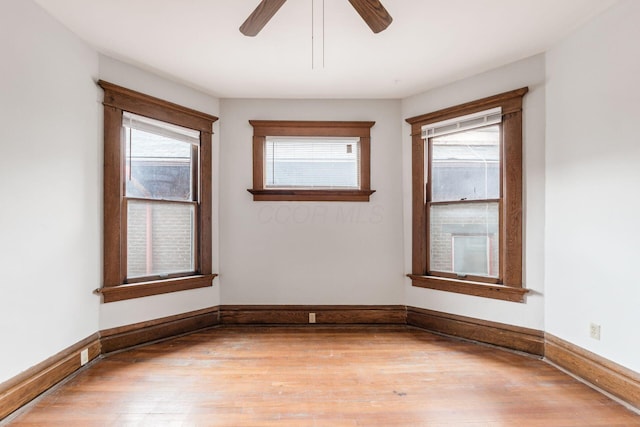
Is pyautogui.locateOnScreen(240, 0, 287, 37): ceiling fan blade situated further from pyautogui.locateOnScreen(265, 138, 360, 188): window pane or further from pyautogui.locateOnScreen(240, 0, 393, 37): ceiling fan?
pyautogui.locateOnScreen(265, 138, 360, 188): window pane

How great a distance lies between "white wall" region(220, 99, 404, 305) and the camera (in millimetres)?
3715

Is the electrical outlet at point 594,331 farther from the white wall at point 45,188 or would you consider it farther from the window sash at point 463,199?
the white wall at point 45,188

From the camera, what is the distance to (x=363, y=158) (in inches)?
147

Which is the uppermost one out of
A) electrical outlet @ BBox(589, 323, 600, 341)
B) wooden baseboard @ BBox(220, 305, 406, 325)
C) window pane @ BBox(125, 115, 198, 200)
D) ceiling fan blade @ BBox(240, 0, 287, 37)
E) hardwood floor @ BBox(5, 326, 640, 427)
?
ceiling fan blade @ BBox(240, 0, 287, 37)

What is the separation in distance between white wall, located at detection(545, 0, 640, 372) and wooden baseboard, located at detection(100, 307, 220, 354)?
3223 mm

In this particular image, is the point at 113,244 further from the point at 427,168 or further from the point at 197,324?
the point at 427,168

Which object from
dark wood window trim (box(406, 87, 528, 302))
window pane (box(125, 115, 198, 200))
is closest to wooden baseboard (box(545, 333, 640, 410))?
dark wood window trim (box(406, 87, 528, 302))

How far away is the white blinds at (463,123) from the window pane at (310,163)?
784 millimetres

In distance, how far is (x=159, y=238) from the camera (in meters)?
3.28

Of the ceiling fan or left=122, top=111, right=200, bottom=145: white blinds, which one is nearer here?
the ceiling fan

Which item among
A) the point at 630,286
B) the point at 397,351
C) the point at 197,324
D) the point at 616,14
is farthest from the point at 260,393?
the point at 616,14

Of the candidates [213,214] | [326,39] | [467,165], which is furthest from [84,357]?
[467,165]

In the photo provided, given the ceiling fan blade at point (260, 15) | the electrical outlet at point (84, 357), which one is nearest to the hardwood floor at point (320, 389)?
the electrical outlet at point (84, 357)

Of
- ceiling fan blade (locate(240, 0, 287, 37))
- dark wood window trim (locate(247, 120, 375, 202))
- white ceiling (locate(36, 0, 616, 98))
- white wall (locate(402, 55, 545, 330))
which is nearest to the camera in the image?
ceiling fan blade (locate(240, 0, 287, 37))
